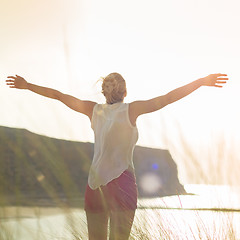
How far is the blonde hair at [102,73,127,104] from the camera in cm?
260

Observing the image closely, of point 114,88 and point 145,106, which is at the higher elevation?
point 114,88

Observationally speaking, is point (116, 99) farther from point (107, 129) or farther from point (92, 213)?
point (92, 213)

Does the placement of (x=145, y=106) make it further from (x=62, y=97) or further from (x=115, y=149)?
(x=62, y=97)

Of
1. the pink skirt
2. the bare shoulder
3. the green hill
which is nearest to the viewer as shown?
the green hill

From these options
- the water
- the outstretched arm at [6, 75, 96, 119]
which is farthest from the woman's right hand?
the water

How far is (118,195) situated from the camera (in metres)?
2.43

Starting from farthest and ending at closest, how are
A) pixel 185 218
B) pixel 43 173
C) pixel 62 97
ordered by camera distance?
pixel 62 97 < pixel 185 218 < pixel 43 173

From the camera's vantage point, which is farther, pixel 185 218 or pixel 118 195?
pixel 118 195

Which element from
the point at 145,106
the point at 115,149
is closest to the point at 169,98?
the point at 145,106

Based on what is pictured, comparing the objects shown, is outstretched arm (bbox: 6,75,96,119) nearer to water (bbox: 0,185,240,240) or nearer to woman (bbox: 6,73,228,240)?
woman (bbox: 6,73,228,240)

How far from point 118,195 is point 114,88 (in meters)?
0.62

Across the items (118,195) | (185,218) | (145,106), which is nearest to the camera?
(185,218)

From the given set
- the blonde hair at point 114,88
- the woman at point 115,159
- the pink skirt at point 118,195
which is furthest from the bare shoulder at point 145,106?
the pink skirt at point 118,195

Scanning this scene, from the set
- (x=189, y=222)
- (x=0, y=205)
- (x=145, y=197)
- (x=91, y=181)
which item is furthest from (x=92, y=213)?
(x=0, y=205)
